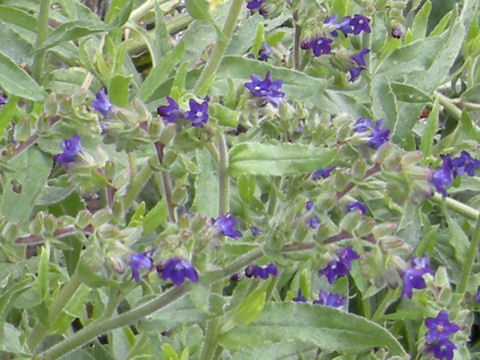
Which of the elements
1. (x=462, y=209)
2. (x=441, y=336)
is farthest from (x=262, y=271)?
(x=462, y=209)

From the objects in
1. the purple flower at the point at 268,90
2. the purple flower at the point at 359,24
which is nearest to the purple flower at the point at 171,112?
the purple flower at the point at 268,90

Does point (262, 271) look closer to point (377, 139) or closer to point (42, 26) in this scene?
point (377, 139)

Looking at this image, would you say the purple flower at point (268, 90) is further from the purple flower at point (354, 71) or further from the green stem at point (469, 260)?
the green stem at point (469, 260)

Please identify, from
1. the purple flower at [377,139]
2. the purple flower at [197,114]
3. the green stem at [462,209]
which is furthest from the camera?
the green stem at [462,209]

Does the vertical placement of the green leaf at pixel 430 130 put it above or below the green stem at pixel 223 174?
below

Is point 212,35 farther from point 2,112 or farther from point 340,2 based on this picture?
point 2,112

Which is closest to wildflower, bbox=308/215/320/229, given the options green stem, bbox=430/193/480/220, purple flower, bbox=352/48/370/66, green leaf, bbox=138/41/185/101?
green leaf, bbox=138/41/185/101
